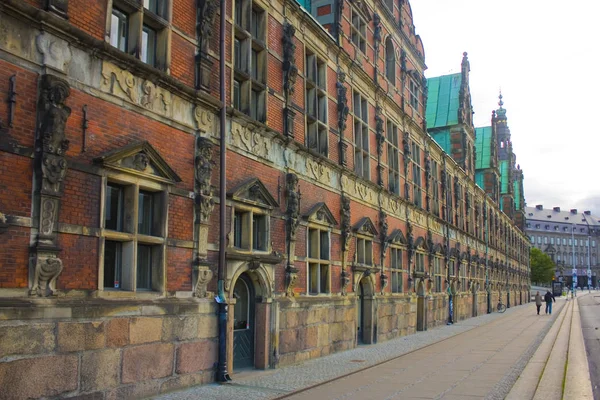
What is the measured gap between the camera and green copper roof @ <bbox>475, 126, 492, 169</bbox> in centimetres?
6231

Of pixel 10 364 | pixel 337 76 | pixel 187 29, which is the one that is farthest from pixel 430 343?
pixel 10 364

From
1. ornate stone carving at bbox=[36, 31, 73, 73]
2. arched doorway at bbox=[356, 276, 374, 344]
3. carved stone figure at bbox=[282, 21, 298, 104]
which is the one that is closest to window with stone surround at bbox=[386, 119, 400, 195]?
arched doorway at bbox=[356, 276, 374, 344]

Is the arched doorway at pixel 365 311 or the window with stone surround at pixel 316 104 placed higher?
the window with stone surround at pixel 316 104

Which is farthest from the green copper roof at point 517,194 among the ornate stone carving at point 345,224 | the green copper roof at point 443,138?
the ornate stone carving at point 345,224

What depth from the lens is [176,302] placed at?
11828mm

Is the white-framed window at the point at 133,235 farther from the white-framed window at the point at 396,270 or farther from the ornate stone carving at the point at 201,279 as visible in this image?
the white-framed window at the point at 396,270

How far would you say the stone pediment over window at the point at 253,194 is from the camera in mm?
14125

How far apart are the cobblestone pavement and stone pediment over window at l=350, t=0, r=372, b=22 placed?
12587mm

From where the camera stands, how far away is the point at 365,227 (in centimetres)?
2252

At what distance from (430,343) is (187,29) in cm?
1516

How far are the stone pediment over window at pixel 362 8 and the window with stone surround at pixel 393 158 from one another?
14.8 feet

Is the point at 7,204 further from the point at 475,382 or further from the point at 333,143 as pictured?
the point at 333,143

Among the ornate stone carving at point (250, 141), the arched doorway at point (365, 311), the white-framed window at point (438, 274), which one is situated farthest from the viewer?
the white-framed window at point (438, 274)

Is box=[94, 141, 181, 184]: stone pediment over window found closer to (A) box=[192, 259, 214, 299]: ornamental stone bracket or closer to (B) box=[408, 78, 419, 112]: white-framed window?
(A) box=[192, 259, 214, 299]: ornamental stone bracket
